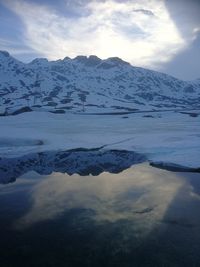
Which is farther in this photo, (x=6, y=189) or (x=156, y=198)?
(x=6, y=189)

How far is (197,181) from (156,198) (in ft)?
15.7

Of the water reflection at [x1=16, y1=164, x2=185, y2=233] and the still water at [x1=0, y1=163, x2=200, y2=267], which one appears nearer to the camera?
the still water at [x1=0, y1=163, x2=200, y2=267]

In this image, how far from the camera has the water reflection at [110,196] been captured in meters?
16.8

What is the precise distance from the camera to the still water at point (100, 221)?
12.6m

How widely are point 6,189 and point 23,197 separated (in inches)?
84.6

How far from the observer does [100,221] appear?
53.0ft

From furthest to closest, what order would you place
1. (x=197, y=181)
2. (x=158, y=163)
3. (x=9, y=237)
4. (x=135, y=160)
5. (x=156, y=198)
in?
(x=135, y=160), (x=158, y=163), (x=197, y=181), (x=156, y=198), (x=9, y=237)

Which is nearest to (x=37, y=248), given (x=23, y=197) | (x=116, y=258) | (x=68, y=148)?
(x=116, y=258)

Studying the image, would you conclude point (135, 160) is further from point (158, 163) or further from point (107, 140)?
point (107, 140)

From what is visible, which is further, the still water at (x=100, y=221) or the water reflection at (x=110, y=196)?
the water reflection at (x=110, y=196)

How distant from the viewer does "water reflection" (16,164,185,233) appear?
1678cm

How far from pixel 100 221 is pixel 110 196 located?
382 centimetres

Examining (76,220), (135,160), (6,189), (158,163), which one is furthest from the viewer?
(135,160)

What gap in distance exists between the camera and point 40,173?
1037 inches
